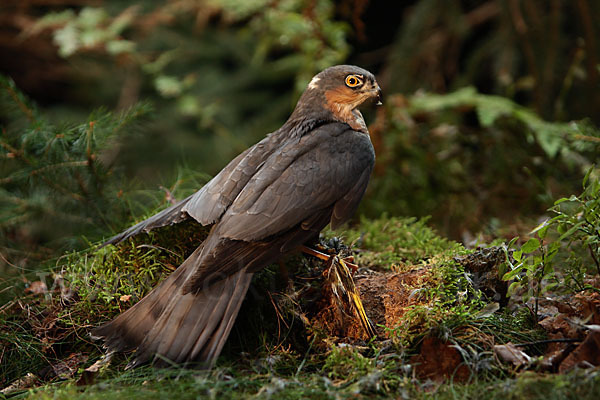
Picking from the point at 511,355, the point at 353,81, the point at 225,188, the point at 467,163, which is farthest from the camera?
the point at 467,163

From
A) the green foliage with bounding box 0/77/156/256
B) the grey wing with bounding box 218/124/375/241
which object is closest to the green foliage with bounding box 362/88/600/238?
the grey wing with bounding box 218/124/375/241

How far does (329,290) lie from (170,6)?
4990 millimetres

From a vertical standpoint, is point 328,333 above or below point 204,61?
below

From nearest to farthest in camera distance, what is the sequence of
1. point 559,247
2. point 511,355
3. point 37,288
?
point 511,355
point 559,247
point 37,288

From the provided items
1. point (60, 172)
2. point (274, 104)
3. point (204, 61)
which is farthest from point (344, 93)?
point (204, 61)

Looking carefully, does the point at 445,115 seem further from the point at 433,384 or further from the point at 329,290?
the point at 433,384

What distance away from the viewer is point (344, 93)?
10.7 feet

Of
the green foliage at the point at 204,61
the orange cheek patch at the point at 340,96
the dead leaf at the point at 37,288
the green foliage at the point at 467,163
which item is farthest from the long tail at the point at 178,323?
the green foliage at the point at 204,61

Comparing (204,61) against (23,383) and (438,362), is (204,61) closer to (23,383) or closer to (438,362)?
(23,383)

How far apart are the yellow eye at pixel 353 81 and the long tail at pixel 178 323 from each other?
1.39m

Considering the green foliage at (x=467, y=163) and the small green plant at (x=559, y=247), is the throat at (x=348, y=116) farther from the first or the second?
the green foliage at (x=467, y=163)

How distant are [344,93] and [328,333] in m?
1.45

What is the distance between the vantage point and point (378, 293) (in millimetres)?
2750

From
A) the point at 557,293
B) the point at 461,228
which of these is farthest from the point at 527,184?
the point at 557,293
